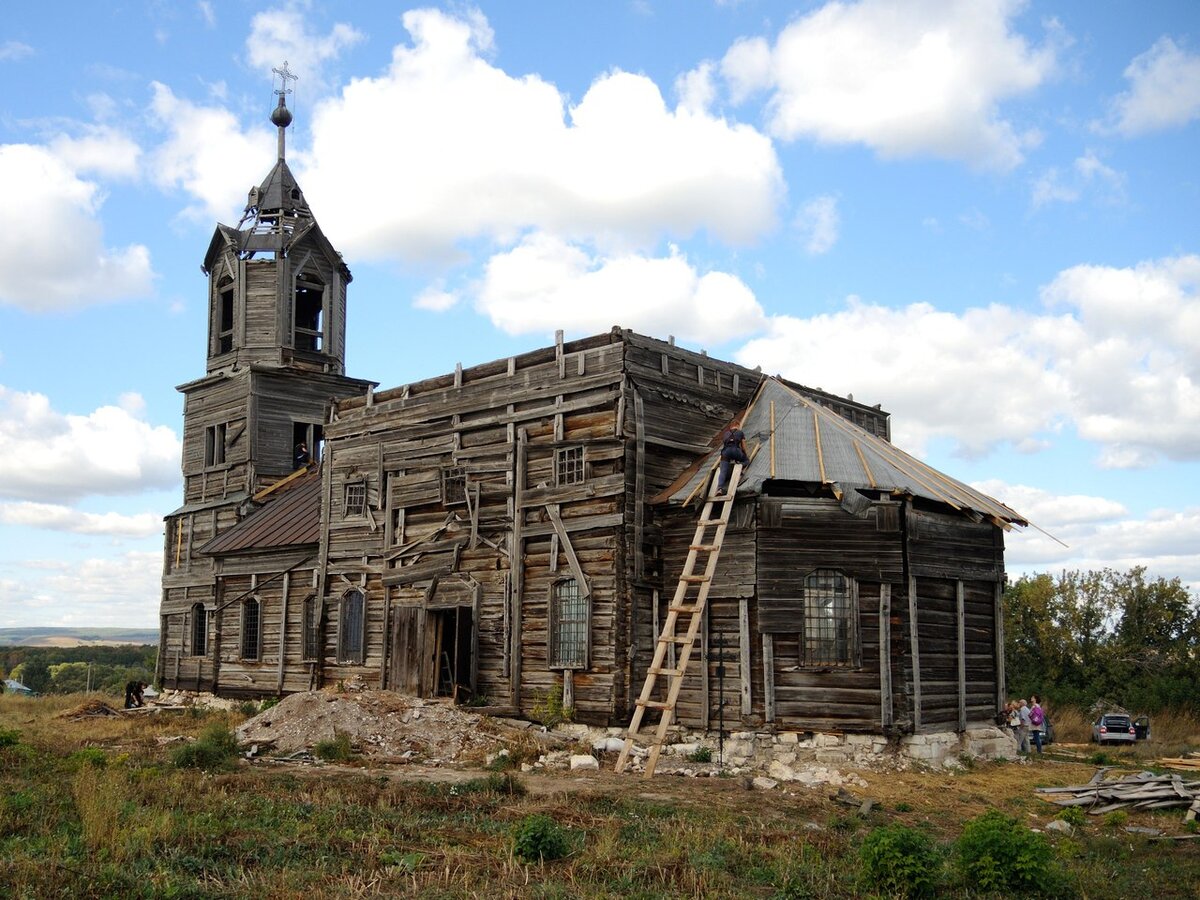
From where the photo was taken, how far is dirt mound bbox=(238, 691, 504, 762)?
2197 cm

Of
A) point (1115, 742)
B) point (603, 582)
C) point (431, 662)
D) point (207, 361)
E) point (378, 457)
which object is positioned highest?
point (207, 361)

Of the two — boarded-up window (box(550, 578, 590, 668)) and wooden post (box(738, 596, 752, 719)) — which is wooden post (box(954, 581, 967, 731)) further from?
boarded-up window (box(550, 578, 590, 668))

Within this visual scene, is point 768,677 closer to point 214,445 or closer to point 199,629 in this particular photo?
point 199,629

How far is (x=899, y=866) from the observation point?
10.9 metres

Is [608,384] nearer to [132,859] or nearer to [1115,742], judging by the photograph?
[132,859]


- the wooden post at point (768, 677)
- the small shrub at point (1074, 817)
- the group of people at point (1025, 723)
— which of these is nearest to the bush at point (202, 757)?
the wooden post at point (768, 677)

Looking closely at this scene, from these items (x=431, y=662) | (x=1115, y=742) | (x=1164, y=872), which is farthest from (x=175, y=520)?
(x=1164, y=872)

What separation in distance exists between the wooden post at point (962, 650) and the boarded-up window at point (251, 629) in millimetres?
21163

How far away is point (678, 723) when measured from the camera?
73.1 feet

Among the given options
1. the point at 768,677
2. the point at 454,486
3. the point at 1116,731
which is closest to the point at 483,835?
the point at 768,677

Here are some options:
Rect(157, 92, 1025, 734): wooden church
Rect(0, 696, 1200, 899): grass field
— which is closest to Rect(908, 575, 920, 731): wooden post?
Rect(157, 92, 1025, 734): wooden church

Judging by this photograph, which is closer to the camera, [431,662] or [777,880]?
[777,880]

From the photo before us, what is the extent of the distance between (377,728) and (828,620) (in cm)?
939

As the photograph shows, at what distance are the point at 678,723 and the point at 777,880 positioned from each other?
11.1 metres
